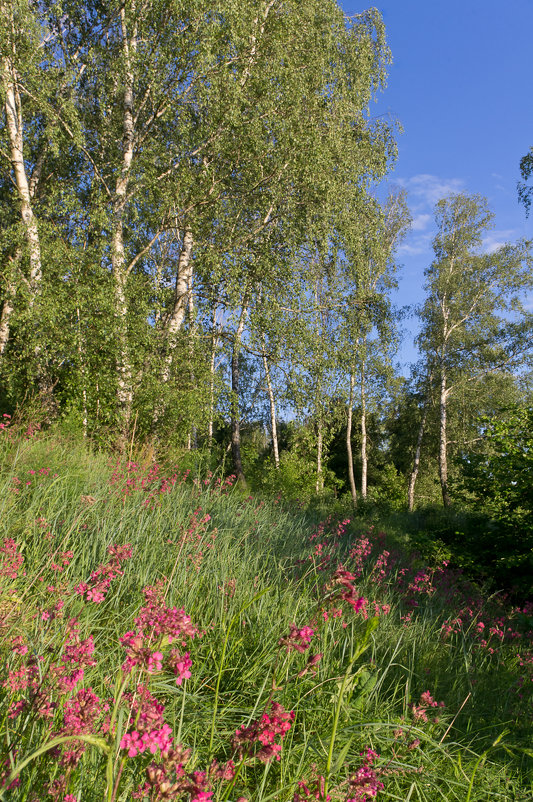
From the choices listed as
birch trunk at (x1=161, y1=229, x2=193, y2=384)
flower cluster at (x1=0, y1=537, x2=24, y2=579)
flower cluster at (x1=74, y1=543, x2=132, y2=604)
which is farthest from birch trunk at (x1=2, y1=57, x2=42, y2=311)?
flower cluster at (x1=74, y1=543, x2=132, y2=604)

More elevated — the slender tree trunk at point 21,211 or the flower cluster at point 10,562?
the slender tree trunk at point 21,211

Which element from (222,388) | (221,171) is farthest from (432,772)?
(221,171)

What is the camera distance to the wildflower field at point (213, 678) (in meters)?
1.05

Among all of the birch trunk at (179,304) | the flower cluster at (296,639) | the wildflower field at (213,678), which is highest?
the birch trunk at (179,304)

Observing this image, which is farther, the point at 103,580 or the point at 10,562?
the point at 10,562

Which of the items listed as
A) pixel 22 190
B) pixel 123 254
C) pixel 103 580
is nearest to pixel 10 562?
pixel 103 580

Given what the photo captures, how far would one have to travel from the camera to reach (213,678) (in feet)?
7.17

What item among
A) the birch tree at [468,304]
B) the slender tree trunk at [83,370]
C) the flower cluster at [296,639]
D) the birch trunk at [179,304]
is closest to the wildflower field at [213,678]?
the flower cluster at [296,639]

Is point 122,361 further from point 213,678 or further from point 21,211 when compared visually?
point 213,678

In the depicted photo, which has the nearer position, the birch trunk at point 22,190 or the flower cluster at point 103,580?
the flower cluster at point 103,580

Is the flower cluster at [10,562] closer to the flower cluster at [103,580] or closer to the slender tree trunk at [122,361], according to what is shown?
the flower cluster at [103,580]

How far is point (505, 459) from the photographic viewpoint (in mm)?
6516

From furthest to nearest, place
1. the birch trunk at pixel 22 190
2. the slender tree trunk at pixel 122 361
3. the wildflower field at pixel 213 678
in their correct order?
the slender tree trunk at pixel 122 361, the birch trunk at pixel 22 190, the wildflower field at pixel 213 678

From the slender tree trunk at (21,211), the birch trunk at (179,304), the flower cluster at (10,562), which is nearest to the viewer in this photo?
the flower cluster at (10,562)
